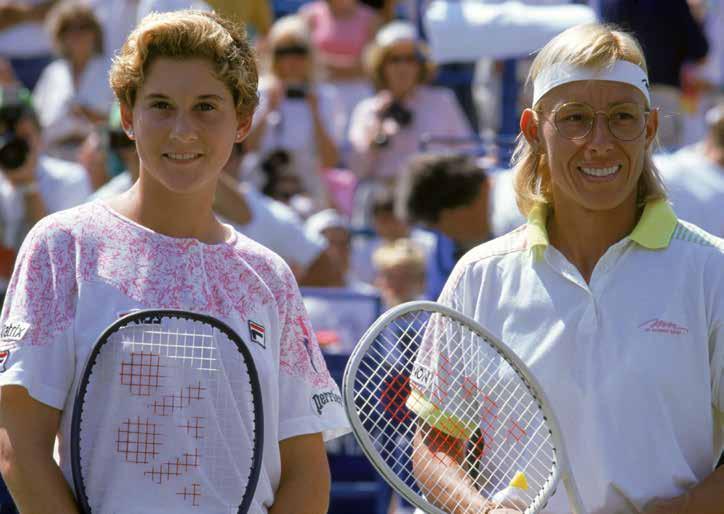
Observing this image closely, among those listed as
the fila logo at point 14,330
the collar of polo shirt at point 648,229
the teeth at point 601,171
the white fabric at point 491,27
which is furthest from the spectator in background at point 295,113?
the fila logo at point 14,330

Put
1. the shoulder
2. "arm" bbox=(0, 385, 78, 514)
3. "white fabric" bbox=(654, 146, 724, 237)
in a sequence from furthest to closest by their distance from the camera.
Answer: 1. "white fabric" bbox=(654, 146, 724, 237)
2. the shoulder
3. "arm" bbox=(0, 385, 78, 514)

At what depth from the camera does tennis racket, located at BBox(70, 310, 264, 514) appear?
10.9 feet

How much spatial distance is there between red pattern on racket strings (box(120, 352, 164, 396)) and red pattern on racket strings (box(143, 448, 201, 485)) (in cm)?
16

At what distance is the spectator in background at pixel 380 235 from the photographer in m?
9.08

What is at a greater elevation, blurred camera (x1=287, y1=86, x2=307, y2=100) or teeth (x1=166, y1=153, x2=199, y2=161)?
teeth (x1=166, y1=153, x2=199, y2=161)

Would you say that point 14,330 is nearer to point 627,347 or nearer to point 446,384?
point 446,384

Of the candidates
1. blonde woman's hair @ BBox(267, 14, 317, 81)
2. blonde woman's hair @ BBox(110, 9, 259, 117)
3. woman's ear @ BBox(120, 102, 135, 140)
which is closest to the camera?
blonde woman's hair @ BBox(110, 9, 259, 117)

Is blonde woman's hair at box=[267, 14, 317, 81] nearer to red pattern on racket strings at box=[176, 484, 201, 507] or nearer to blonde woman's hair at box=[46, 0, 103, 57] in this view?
blonde woman's hair at box=[46, 0, 103, 57]

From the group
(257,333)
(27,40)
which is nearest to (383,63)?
(27,40)

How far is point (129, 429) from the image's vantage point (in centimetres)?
334

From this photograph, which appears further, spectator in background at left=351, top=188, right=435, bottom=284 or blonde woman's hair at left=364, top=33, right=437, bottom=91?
blonde woman's hair at left=364, top=33, right=437, bottom=91

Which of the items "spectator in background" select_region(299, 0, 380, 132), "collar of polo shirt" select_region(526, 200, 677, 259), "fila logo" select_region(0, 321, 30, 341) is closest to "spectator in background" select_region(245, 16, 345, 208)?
"spectator in background" select_region(299, 0, 380, 132)

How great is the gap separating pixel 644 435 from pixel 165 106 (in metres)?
1.38

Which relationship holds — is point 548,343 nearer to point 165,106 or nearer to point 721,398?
point 721,398
